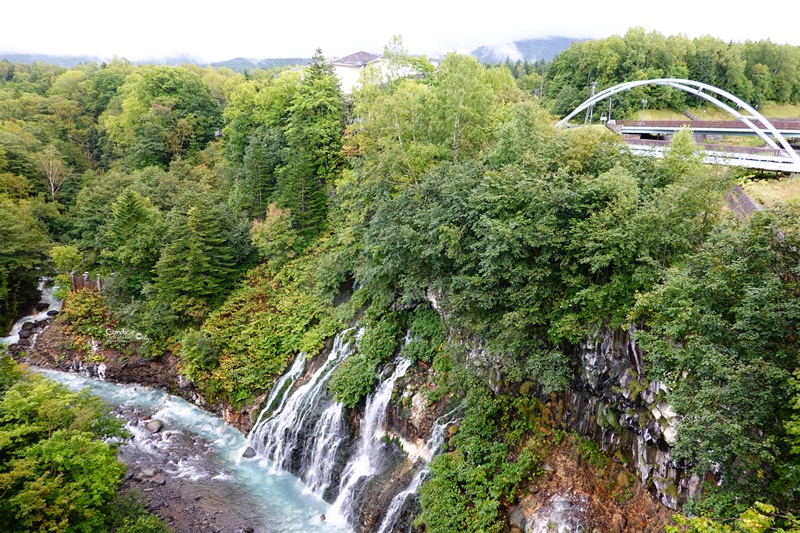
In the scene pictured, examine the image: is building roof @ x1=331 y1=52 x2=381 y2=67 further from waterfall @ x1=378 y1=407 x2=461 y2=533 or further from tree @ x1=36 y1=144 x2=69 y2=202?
waterfall @ x1=378 y1=407 x2=461 y2=533

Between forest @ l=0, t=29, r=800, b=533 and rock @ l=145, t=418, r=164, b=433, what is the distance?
2882 millimetres

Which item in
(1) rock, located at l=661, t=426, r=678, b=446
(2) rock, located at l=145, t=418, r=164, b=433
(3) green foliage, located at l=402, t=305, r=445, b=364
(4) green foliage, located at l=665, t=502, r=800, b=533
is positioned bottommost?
(2) rock, located at l=145, t=418, r=164, b=433

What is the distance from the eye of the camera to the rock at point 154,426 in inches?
941

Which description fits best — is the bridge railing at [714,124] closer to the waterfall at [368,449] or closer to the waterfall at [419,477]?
the waterfall at [419,477]

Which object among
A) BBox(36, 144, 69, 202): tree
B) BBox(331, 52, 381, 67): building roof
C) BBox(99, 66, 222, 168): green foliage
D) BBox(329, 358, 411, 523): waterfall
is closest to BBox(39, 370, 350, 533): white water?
BBox(329, 358, 411, 523): waterfall

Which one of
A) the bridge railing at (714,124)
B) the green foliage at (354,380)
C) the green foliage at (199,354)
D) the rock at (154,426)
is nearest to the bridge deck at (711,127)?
the bridge railing at (714,124)

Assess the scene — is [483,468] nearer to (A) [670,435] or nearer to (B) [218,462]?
(A) [670,435]

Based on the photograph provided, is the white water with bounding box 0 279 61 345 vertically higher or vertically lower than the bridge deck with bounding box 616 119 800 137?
lower

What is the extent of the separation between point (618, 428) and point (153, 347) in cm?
2638

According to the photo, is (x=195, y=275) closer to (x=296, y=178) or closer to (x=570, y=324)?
(x=296, y=178)

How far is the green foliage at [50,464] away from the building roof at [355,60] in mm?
41036

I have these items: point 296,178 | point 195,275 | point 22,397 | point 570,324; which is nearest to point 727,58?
point 296,178

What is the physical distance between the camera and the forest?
354 inches

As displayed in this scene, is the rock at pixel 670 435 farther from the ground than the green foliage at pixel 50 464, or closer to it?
farther from the ground
